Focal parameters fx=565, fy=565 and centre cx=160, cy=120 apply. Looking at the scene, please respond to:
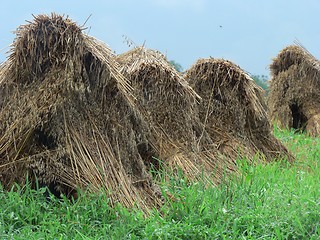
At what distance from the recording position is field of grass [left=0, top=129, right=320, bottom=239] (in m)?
4.50

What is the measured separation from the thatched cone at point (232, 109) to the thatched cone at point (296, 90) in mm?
4217

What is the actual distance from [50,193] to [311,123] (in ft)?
29.2

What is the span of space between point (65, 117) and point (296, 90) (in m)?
8.87

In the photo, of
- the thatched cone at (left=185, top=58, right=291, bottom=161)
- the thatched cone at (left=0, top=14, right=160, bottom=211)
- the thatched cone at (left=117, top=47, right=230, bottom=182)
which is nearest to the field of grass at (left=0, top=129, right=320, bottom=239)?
the thatched cone at (left=0, top=14, right=160, bottom=211)

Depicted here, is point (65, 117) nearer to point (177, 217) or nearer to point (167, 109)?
point (177, 217)

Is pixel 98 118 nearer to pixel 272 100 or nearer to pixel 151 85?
pixel 151 85

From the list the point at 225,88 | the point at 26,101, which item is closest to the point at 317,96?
the point at 225,88

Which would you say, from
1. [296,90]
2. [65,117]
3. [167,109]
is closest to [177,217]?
[65,117]

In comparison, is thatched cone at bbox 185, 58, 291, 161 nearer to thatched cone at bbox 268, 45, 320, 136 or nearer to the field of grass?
the field of grass

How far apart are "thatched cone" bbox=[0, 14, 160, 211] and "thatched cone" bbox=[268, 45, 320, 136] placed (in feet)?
26.0

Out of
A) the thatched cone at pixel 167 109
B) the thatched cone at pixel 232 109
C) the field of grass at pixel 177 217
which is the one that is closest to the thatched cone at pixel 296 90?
the thatched cone at pixel 232 109

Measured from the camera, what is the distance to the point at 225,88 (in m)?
8.37

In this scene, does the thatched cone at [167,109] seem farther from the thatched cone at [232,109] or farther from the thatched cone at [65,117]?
the thatched cone at [65,117]

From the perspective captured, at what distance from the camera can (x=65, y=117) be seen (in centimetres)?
521
